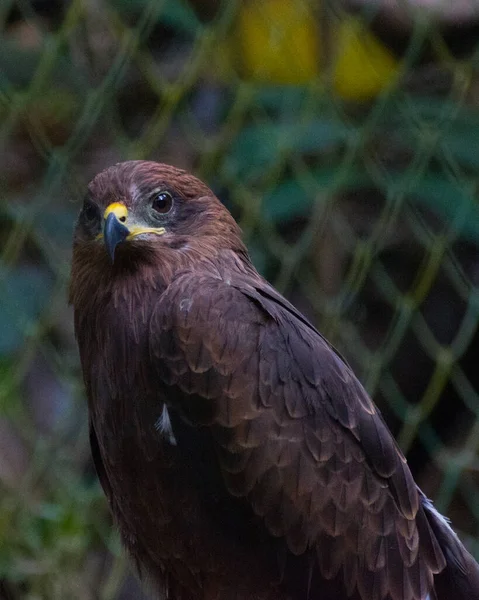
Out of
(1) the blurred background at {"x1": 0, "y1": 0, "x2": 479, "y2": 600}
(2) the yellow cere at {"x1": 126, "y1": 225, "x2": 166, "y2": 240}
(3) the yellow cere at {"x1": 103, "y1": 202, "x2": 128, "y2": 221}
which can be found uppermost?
(3) the yellow cere at {"x1": 103, "y1": 202, "x2": 128, "y2": 221}

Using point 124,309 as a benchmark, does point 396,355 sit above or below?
below

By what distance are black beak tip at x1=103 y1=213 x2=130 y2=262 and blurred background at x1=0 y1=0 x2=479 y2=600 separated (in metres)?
1.15

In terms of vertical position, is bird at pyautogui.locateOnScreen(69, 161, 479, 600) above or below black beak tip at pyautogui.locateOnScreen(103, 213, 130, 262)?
below

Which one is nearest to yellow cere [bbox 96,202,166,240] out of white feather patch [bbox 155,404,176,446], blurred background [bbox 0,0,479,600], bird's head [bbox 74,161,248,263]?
bird's head [bbox 74,161,248,263]

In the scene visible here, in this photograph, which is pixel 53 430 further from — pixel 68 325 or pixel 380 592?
pixel 380 592

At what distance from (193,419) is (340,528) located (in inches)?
16.0

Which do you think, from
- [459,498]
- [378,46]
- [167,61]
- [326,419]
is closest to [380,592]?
[326,419]

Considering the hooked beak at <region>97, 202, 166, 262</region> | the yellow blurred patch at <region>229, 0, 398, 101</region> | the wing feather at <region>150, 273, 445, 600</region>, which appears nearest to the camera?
the wing feather at <region>150, 273, 445, 600</region>

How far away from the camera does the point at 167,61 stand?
4926 millimetres

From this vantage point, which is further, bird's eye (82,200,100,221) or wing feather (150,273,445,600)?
bird's eye (82,200,100,221)

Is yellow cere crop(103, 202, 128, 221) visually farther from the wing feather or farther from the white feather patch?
the white feather patch

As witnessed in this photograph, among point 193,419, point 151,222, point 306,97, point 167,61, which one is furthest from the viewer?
point 167,61

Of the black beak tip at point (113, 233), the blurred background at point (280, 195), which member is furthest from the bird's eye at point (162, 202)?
the blurred background at point (280, 195)

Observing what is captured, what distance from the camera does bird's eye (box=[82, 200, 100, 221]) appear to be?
3.11 metres
